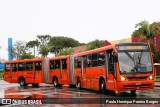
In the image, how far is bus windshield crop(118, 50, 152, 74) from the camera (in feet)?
60.6

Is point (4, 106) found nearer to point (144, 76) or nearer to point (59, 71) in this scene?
point (144, 76)

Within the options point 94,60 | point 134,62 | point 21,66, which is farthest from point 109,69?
point 21,66

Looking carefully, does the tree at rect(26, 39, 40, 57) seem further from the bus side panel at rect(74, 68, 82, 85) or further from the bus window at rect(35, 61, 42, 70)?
the bus side panel at rect(74, 68, 82, 85)

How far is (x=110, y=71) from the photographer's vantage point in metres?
19.6

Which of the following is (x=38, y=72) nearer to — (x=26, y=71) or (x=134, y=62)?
(x=26, y=71)

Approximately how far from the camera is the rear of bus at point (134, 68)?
18391mm

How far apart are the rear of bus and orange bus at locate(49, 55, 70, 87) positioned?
38.6ft

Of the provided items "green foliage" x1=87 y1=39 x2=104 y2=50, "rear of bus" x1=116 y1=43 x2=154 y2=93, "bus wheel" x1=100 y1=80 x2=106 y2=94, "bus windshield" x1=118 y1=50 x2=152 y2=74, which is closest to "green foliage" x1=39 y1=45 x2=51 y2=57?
"green foliage" x1=87 y1=39 x2=104 y2=50

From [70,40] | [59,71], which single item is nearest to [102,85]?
[59,71]

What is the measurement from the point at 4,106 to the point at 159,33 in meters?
38.5

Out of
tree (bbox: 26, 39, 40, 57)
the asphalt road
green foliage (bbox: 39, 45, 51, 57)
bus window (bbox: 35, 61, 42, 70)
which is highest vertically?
tree (bbox: 26, 39, 40, 57)

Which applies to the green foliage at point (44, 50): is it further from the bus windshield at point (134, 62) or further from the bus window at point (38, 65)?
the bus windshield at point (134, 62)

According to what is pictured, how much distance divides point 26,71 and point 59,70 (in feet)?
15.0

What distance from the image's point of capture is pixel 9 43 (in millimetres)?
113188
